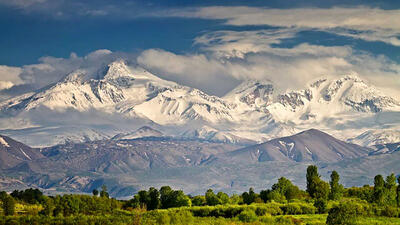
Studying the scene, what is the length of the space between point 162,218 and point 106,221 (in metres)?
9.62

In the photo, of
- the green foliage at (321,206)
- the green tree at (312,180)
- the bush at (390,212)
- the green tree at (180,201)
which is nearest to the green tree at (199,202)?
the green tree at (180,201)

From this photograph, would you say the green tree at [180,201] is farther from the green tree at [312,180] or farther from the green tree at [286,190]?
the green tree at [312,180]

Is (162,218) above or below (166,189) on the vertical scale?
below

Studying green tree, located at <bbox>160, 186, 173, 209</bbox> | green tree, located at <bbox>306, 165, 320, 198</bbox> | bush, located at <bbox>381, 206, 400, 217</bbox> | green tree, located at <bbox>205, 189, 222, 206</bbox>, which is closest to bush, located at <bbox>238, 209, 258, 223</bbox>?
bush, located at <bbox>381, 206, 400, 217</bbox>

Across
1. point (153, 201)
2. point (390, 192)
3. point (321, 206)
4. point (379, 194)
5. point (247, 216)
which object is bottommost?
point (247, 216)

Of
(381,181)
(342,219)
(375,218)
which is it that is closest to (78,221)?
(342,219)

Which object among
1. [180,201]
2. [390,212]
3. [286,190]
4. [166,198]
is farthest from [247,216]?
[166,198]

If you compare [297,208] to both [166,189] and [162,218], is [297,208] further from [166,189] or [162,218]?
[166,189]

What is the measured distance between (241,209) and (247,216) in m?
10.5

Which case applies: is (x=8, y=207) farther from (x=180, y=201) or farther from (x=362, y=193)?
(x=362, y=193)

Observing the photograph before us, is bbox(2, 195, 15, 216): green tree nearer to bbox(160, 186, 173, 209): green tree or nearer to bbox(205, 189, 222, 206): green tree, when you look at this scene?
bbox(160, 186, 173, 209): green tree

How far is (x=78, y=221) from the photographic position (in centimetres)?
10562

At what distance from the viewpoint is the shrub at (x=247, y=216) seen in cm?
11162

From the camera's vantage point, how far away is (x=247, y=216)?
11331 cm
